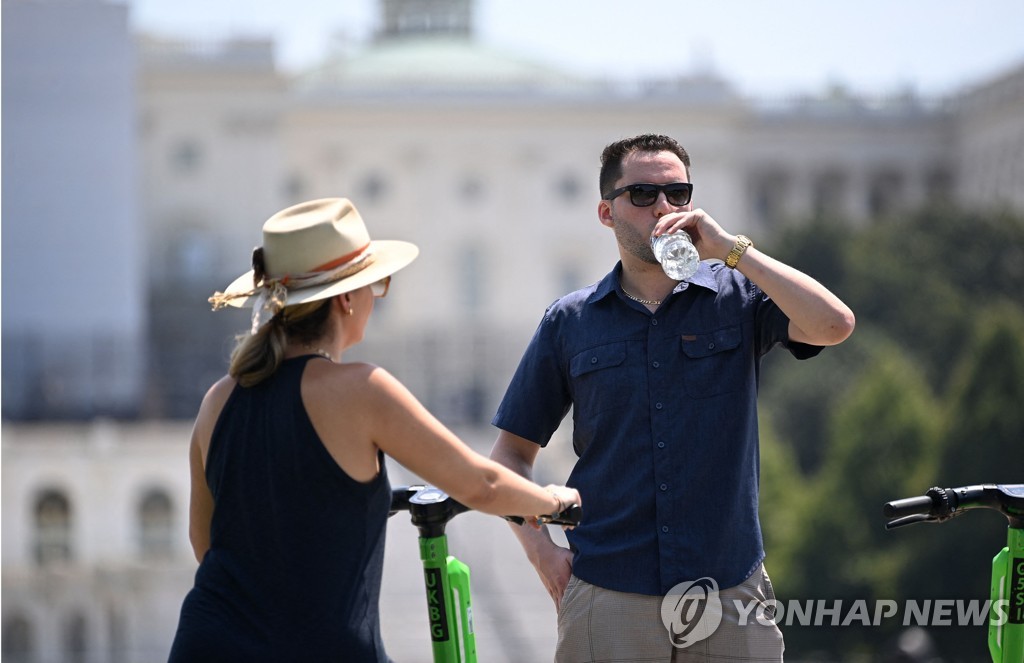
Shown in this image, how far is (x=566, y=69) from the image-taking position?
83250 mm

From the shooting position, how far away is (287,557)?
3.78 meters

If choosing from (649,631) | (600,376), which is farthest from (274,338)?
(649,631)

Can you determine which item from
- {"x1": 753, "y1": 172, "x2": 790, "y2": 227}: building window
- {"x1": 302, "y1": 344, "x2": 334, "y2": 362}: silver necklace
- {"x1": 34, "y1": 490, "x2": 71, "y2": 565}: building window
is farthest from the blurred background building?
{"x1": 302, "y1": 344, "x2": 334, "y2": 362}: silver necklace

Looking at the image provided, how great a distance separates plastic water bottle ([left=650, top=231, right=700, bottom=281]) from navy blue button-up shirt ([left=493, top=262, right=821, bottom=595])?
0.69 feet

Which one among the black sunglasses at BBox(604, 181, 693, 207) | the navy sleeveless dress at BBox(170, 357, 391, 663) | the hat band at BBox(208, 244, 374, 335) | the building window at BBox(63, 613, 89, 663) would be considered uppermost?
the black sunglasses at BBox(604, 181, 693, 207)

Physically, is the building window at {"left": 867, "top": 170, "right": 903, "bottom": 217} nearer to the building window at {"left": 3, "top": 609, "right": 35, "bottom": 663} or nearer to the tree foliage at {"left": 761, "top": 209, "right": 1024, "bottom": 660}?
the tree foliage at {"left": 761, "top": 209, "right": 1024, "bottom": 660}

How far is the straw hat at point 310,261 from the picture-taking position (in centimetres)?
393

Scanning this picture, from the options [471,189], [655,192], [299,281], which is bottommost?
[471,189]

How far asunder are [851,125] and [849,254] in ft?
61.2

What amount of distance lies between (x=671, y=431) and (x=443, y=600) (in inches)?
24.9

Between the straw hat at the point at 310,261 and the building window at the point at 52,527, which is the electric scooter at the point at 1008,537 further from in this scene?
the building window at the point at 52,527

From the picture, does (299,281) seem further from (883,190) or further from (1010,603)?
(883,190)

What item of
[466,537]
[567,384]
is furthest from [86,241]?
[567,384]

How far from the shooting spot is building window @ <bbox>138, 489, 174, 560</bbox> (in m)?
42.6
